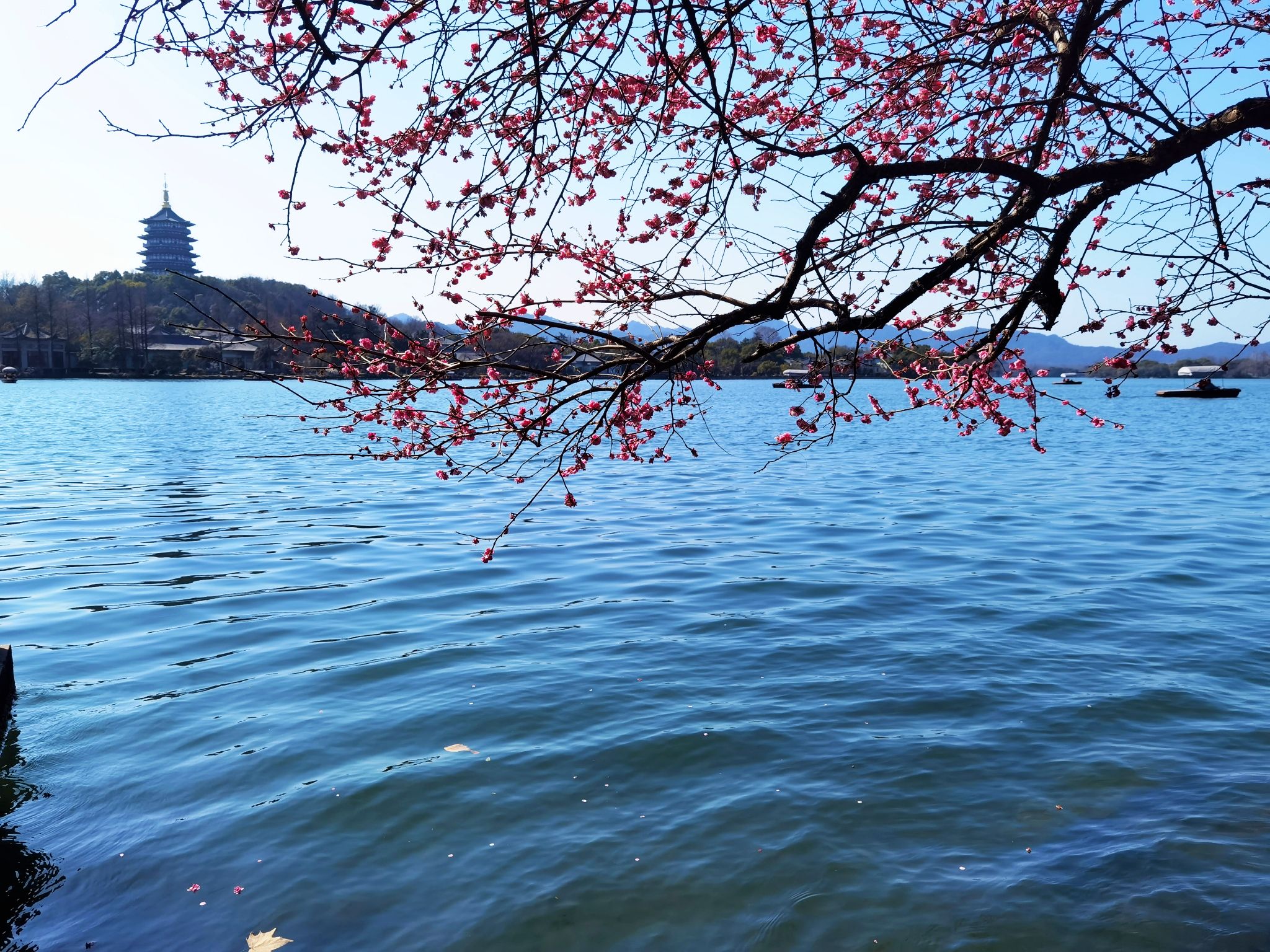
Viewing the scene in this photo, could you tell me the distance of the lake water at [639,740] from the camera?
18.5ft

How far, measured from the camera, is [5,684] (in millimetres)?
8062

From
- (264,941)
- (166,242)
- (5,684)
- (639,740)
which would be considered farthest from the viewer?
(166,242)

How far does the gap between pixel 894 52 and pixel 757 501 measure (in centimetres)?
1601

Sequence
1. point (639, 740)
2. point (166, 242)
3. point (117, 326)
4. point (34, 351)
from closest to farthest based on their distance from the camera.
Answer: point (639, 740)
point (34, 351)
point (117, 326)
point (166, 242)

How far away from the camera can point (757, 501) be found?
2281 centimetres

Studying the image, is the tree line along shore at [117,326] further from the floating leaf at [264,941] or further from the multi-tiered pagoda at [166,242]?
the floating leaf at [264,941]

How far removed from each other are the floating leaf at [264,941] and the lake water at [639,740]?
10 centimetres

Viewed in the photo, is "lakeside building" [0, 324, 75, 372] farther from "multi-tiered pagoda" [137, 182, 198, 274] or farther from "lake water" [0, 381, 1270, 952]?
"lake water" [0, 381, 1270, 952]

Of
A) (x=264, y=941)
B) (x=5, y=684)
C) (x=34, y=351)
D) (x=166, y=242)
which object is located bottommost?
(x=264, y=941)

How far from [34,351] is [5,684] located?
156383mm

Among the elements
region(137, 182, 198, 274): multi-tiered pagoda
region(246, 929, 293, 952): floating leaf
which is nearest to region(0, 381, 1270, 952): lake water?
region(246, 929, 293, 952): floating leaf

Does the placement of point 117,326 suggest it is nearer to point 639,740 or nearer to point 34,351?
point 34,351

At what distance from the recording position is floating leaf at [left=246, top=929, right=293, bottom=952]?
518cm

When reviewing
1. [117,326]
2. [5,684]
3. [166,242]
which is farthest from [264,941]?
[166,242]
